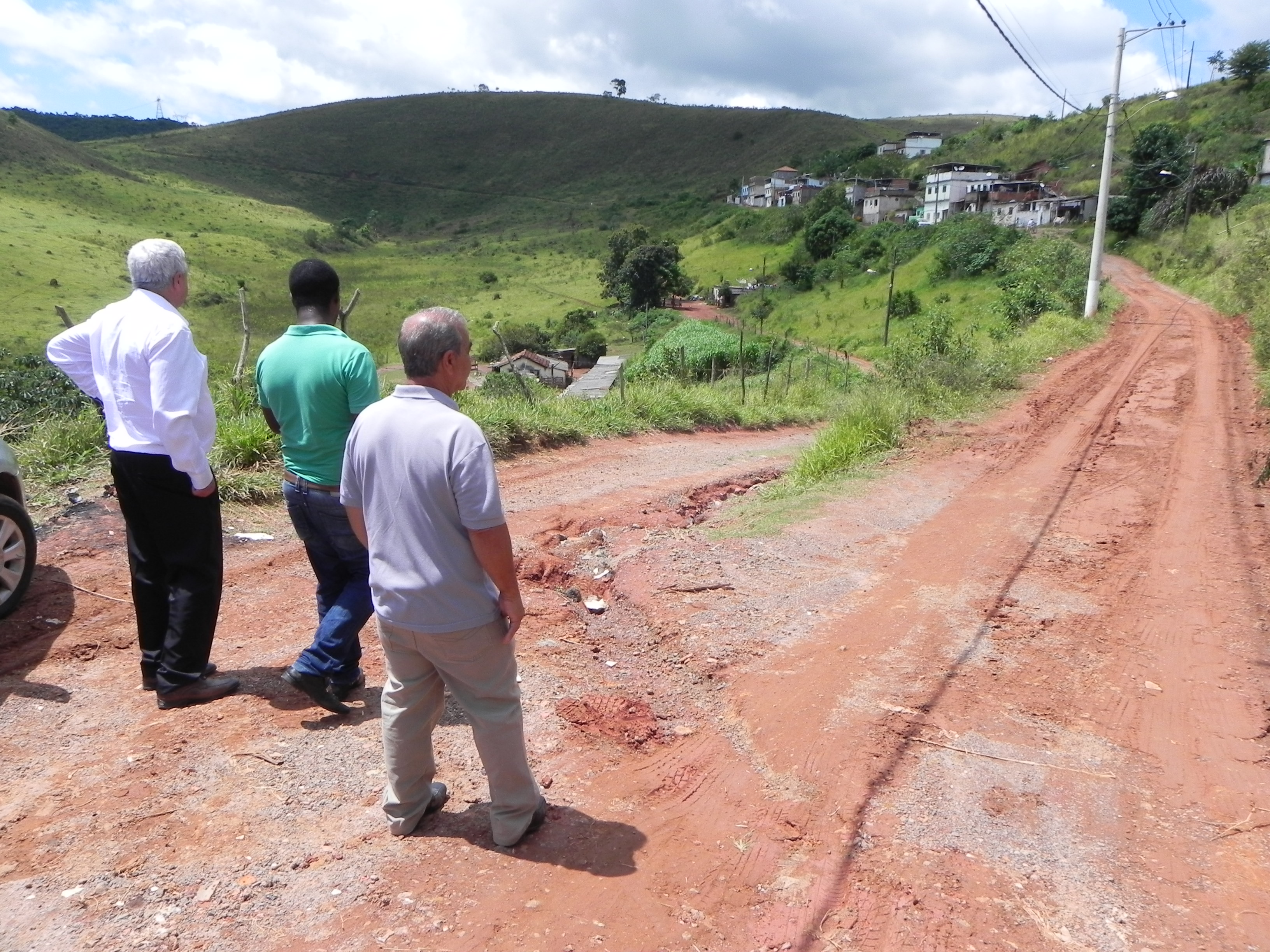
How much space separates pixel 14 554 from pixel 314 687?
199 centimetres

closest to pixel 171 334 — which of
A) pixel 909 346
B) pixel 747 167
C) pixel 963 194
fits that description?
pixel 909 346

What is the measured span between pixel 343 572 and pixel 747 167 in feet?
353

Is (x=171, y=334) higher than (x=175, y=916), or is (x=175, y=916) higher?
(x=171, y=334)

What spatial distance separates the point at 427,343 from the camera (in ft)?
8.70

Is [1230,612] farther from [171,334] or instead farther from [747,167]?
[747,167]

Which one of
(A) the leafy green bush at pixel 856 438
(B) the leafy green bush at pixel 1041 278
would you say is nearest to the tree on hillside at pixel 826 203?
(B) the leafy green bush at pixel 1041 278

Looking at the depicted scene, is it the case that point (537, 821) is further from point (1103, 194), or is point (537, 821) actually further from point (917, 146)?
point (917, 146)

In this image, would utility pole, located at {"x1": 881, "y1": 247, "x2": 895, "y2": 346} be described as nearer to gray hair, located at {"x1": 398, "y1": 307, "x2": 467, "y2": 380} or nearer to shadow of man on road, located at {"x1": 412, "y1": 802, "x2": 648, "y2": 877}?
shadow of man on road, located at {"x1": 412, "y1": 802, "x2": 648, "y2": 877}

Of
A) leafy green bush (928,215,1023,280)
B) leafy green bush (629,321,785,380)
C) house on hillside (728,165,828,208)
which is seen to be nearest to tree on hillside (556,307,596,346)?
leafy green bush (629,321,785,380)

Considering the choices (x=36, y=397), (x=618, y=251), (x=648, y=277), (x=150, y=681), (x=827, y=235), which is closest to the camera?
(x=150, y=681)

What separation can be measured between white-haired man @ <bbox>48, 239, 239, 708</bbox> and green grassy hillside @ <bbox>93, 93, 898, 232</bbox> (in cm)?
8305

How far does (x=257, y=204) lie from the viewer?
258 feet

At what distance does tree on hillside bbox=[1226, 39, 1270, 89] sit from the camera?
6406 centimetres

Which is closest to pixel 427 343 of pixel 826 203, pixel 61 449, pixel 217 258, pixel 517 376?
pixel 61 449
